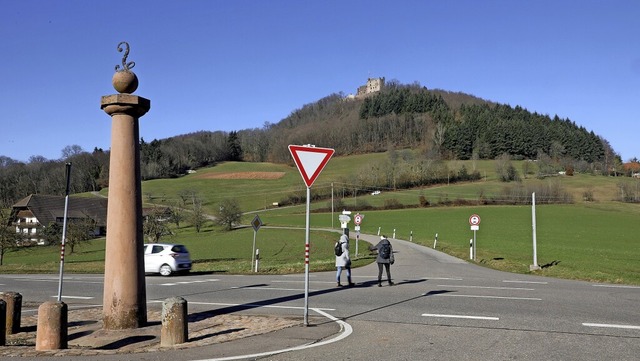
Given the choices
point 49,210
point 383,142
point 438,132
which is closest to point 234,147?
point 383,142

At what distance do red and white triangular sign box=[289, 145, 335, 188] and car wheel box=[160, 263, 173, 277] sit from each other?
17.3m

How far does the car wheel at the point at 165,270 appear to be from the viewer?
25.1m

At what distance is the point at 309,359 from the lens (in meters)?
6.86

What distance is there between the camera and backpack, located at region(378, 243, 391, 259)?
16656 mm

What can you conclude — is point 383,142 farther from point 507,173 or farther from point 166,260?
point 166,260

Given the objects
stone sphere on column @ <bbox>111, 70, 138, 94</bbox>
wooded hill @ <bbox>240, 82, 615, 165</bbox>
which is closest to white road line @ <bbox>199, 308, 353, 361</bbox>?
stone sphere on column @ <bbox>111, 70, 138, 94</bbox>

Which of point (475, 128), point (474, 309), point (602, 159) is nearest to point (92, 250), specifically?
point (474, 309)

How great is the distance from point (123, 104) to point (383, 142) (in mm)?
135622

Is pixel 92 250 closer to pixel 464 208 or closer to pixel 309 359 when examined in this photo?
pixel 464 208

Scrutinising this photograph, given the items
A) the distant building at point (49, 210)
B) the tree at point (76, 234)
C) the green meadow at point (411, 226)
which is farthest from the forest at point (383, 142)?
the tree at point (76, 234)

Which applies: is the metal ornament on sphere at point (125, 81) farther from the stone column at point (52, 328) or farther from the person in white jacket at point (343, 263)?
the person in white jacket at point (343, 263)

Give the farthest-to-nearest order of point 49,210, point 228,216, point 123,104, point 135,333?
point 49,210, point 228,216, point 123,104, point 135,333

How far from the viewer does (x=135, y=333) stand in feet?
28.7

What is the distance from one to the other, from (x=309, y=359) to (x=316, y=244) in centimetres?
4433
